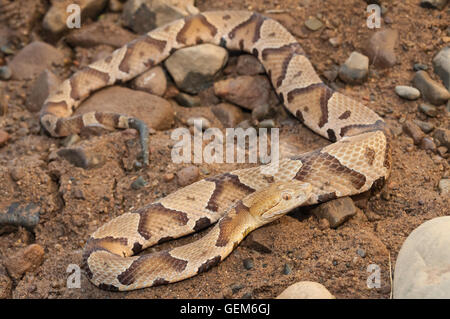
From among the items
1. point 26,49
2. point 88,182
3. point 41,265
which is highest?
point 26,49

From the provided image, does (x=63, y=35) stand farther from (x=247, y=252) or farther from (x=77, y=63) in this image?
(x=247, y=252)

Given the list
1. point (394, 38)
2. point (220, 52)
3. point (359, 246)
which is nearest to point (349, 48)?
point (394, 38)

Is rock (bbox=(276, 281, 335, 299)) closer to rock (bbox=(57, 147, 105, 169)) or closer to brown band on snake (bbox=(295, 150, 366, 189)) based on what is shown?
brown band on snake (bbox=(295, 150, 366, 189))

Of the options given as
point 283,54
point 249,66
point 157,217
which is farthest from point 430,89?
point 157,217

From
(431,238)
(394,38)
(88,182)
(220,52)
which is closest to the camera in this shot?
(431,238)

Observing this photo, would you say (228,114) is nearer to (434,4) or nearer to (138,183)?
(138,183)

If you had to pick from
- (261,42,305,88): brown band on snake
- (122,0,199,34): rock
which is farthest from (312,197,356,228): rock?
(122,0,199,34): rock

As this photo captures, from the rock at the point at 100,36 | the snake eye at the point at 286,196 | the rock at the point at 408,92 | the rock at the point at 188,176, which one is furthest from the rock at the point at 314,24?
the snake eye at the point at 286,196
